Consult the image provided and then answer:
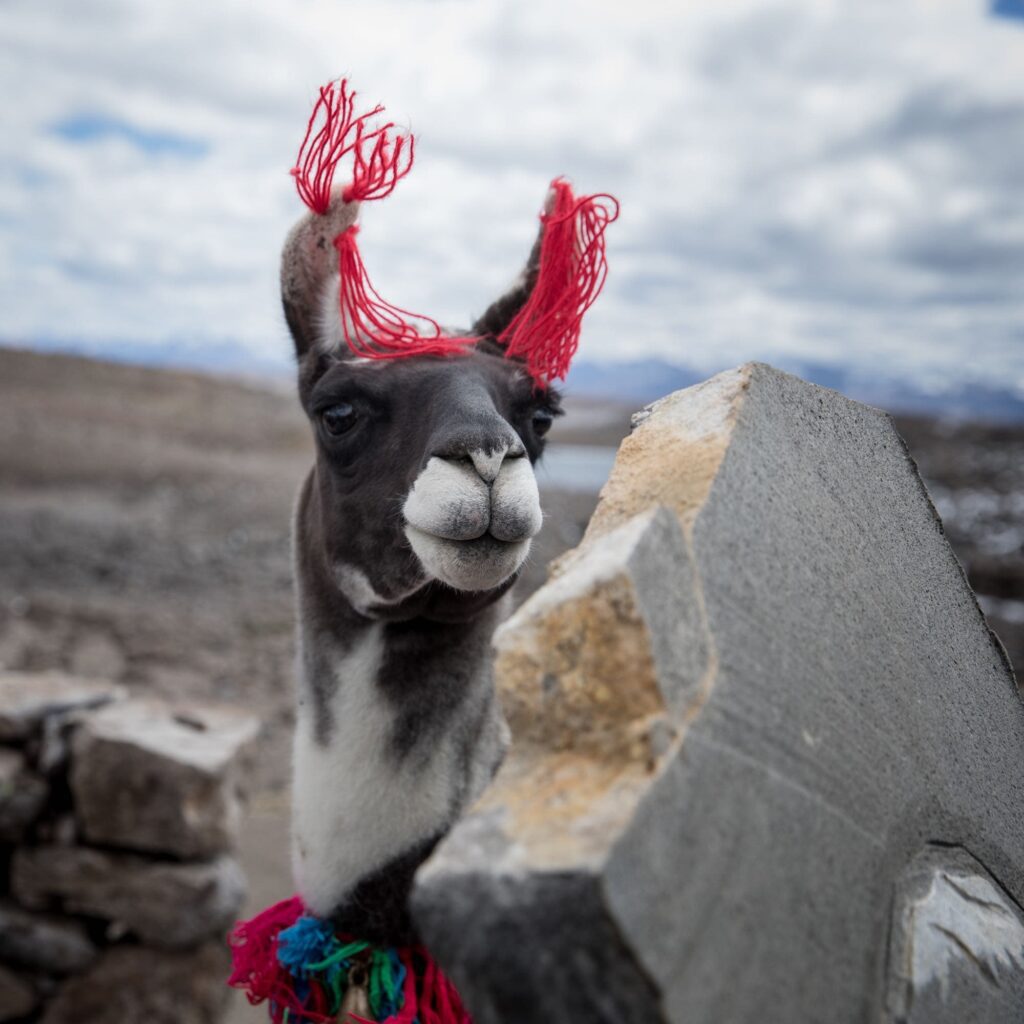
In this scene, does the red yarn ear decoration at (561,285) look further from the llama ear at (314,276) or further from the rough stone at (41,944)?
the rough stone at (41,944)

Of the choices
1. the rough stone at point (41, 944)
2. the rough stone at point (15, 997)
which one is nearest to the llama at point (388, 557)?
the rough stone at point (41, 944)

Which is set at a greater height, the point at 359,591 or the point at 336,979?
the point at 359,591

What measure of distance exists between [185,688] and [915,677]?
26.1ft

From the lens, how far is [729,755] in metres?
1.40

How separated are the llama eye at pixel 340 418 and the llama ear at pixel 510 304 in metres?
0.50

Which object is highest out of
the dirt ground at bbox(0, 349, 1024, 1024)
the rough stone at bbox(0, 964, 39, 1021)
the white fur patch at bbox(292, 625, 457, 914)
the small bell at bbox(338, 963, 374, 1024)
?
the white fur patch at bbox(292, 625, 457, 914)

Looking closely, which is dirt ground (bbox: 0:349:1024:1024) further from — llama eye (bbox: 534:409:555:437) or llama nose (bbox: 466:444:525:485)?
llama nose (bbox: 466:444:525:485)

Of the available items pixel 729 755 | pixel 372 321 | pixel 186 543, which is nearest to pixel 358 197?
pixel 372 321

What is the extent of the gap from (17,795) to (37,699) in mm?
558

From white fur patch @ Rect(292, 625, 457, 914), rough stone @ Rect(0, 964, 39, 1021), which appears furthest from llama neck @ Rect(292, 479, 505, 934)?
rough stone @ Rect(0, 964, 39, 1021)

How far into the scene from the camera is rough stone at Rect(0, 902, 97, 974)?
209 inches

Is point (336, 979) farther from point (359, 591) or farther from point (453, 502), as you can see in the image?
point (453, 502)

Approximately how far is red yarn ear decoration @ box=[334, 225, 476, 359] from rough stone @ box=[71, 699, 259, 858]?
133 inches

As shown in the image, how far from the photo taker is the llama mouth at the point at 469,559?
2240 mm
